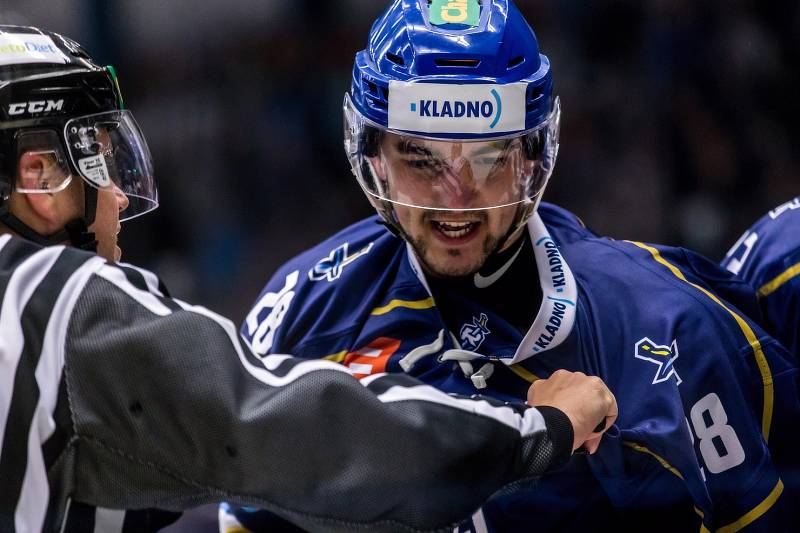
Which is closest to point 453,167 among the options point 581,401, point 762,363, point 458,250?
point 458,250

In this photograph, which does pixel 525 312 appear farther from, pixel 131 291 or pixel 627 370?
pixel 131 291

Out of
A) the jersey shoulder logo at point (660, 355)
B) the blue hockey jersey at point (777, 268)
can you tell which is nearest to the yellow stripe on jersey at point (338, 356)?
the jersey shoulder logo at point (660, 355)

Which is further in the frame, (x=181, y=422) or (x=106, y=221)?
(x=106, y=221)

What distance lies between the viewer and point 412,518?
1652mm

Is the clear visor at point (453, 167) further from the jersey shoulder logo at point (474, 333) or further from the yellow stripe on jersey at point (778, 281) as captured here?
the yellow stripe on jersey at point (778, 281)

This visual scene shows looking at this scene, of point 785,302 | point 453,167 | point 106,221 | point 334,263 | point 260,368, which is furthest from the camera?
point 785,302

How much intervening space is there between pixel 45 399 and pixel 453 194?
0.89 meters

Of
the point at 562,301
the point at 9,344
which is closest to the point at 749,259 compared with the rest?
the point at 562,301

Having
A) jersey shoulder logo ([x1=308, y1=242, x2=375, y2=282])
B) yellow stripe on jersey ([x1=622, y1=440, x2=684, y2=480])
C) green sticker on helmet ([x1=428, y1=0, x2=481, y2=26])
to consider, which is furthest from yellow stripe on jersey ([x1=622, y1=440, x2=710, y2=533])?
green sticker on helmet ([x1=428, y1=0, x2=481, y2=26])

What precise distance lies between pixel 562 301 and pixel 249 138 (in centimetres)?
250

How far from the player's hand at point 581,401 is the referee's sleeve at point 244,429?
18 cm

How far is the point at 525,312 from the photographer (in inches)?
88.5

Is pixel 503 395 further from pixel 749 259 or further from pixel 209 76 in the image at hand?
pixel 209 76

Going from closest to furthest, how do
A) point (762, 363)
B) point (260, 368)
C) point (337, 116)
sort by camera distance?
point (260, 368), point (762, 363), point (337, 116)
